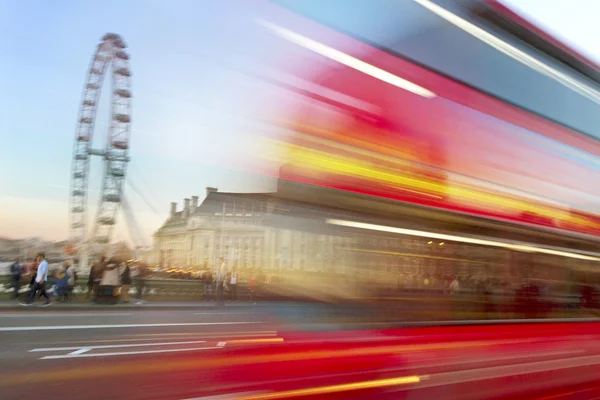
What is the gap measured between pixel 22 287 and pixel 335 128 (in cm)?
158

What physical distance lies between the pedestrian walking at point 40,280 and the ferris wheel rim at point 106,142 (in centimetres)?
12

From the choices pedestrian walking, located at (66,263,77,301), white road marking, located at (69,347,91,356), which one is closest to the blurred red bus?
pedestrian walking, located at (66,263,77,301)

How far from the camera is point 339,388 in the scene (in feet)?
7.84

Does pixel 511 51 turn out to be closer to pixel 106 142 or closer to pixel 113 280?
pixel 106 142

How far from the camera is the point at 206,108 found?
212 centimetres

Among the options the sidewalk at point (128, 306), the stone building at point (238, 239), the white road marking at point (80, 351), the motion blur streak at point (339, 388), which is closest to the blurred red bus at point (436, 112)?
the stone building at point (238, 239)

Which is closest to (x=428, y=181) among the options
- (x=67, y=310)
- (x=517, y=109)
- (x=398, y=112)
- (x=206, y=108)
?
(x=398, y=112)

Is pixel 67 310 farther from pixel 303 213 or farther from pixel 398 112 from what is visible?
pixel 398 112

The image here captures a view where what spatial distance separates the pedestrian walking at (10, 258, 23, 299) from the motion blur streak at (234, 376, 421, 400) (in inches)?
37.7

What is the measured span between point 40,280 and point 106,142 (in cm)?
54

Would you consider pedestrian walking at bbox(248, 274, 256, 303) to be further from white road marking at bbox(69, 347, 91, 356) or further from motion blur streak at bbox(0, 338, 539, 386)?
white road marking at bbox(69, 347, 91, 356)

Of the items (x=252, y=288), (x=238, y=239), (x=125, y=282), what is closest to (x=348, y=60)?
(x=238, y=239)

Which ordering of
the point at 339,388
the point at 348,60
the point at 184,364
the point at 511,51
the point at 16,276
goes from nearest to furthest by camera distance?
the point at 16,276
the point at 184,364
the point at 339,388
the point at 348,60
the point at 511,51

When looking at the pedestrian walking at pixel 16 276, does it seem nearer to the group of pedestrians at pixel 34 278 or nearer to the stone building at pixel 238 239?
the group of pedestrians at pixel 34 278
